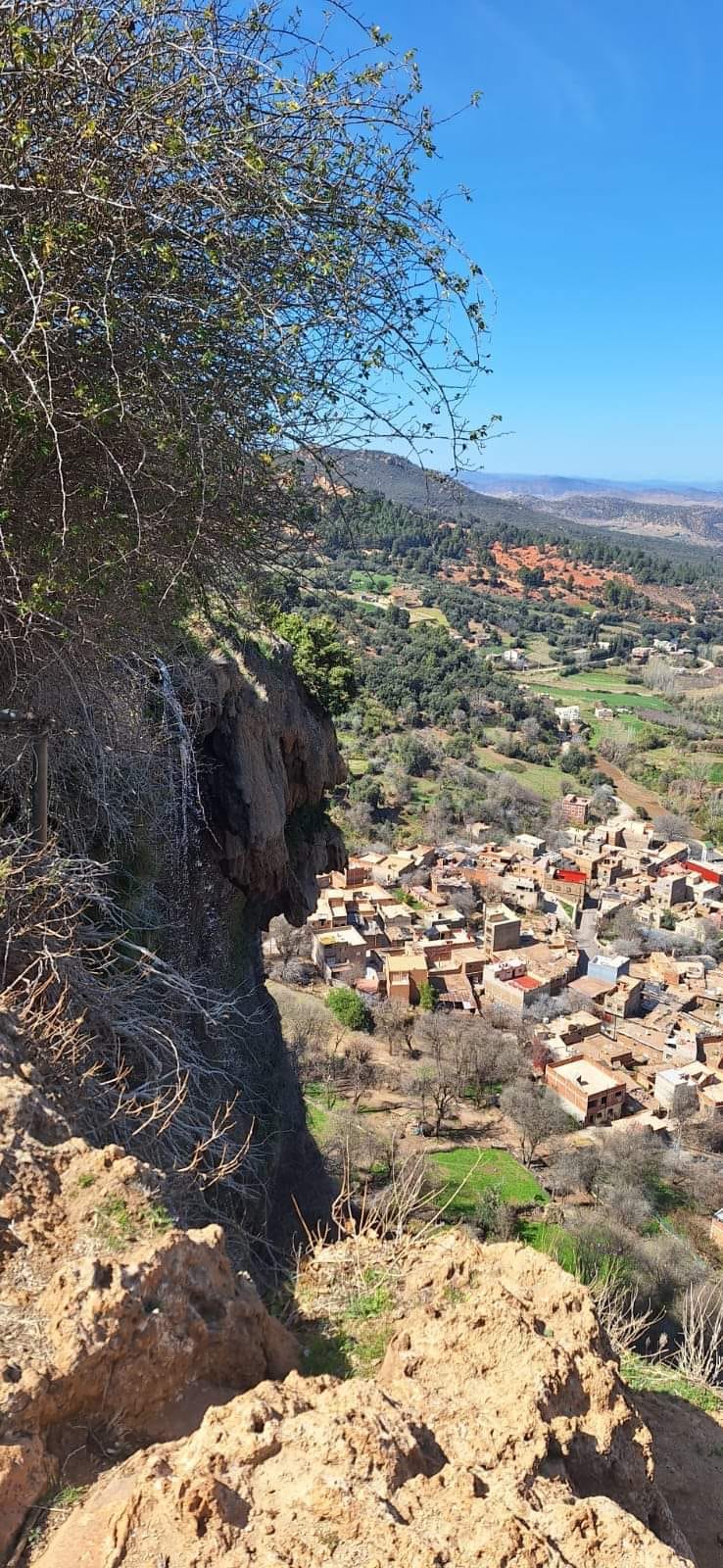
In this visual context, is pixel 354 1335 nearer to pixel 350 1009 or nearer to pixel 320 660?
pixel 320 660

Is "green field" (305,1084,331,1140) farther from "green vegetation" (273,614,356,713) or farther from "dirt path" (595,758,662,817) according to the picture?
"dirt path" (595,758,662,817)

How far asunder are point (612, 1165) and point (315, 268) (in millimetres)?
16039

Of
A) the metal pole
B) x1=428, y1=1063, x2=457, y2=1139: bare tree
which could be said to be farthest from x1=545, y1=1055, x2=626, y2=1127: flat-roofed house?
the metal pole

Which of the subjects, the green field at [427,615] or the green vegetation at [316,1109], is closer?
the green vegetation at [316,1109]

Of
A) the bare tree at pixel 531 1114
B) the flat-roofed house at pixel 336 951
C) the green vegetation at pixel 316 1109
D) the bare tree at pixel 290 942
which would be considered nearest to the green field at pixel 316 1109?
the green vegetation at pixel 316 1109

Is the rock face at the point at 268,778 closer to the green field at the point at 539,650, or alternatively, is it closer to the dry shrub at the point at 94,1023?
the dry shrub at the point at 94,1023

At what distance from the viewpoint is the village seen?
19.6m

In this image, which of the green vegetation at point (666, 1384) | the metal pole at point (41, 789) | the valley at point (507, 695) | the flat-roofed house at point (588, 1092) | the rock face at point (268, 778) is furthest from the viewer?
the valley at point (507, 695)

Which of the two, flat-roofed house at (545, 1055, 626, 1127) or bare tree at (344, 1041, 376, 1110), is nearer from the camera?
bare tree at (344, 1041, 376, 1110)

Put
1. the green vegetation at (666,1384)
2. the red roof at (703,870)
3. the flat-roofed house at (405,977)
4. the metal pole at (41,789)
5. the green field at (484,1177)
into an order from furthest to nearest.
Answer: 1. the red roof at (703,870)
2. the flat-roofed house at (405,977)
3. the green field at (484,1177)
4. the green vegetation at (666,1384)
5. the metal pole at (41,789)

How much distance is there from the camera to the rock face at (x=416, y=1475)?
4.87 feet

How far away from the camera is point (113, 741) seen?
4.29m

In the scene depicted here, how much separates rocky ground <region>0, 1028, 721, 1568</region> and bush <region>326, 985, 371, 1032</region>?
17.6 meters

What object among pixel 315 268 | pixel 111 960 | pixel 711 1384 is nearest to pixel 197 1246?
pixel 111 960
